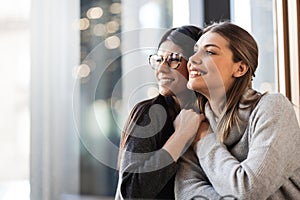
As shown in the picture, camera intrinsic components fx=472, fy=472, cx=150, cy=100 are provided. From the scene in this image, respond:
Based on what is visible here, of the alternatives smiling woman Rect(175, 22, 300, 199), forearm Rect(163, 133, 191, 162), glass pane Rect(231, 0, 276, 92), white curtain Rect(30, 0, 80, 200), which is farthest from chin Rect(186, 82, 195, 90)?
white curtain Rect(30, 0, 80, 200)

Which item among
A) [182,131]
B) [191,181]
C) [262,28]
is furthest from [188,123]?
[262,28]

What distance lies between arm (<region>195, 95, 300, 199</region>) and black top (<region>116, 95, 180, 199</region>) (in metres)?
0.09

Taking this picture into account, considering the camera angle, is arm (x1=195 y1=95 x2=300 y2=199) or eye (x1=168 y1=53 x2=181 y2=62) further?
eye (x1=168 y1=53 x2=181 y2=62)

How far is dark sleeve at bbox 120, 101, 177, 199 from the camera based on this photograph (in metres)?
0.98

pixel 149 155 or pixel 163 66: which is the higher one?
pixel 163 66

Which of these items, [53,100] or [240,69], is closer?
[240,69]

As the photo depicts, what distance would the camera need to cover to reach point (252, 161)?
0.93 m

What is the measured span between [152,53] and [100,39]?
0.65 meters

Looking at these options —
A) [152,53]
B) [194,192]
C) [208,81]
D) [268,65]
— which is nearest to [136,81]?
[152,53]

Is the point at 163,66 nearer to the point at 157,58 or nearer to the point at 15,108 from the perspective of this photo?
the point at 157,58

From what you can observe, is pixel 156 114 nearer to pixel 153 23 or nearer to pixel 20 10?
pixel 153 23

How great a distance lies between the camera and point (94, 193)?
169cm

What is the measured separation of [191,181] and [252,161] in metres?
0.14

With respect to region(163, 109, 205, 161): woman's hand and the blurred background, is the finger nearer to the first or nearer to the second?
region(163, 109, 205, 161): woman's hand
